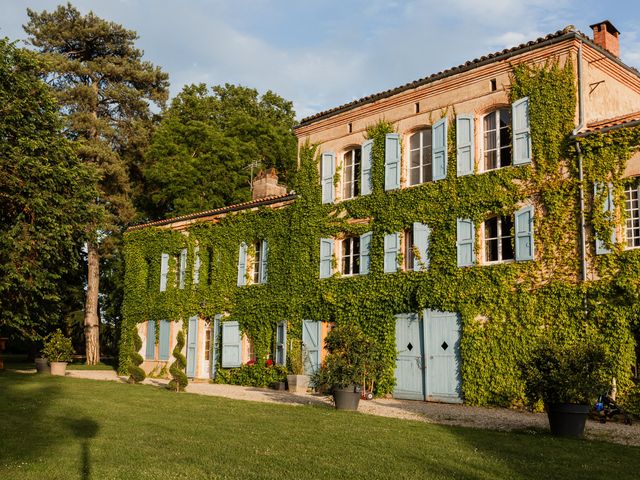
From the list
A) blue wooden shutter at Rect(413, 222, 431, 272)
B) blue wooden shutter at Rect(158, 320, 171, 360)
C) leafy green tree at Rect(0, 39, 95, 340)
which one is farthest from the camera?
blue wooden shutter at Rect(158, 320, 171, 360)

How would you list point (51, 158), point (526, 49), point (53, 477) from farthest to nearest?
point (51, 158)
point (526, 49)
point (53, 477)

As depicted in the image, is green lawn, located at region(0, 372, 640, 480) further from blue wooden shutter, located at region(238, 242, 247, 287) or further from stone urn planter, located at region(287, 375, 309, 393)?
blue wooden shutter, located at region(238, 242, 247, 287)

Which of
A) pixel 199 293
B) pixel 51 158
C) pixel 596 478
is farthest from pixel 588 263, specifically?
pixel 51 158

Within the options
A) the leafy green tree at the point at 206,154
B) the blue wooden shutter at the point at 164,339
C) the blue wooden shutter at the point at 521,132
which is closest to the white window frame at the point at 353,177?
the blue wooden shutter at the point at 521,132

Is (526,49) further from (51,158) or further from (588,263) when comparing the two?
(51,158)

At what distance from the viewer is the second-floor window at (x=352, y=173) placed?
20234 mm

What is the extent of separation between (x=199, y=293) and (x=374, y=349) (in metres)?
11.4

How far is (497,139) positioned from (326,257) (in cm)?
640

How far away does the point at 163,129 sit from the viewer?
36.5 meters

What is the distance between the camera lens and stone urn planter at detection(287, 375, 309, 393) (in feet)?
63.4

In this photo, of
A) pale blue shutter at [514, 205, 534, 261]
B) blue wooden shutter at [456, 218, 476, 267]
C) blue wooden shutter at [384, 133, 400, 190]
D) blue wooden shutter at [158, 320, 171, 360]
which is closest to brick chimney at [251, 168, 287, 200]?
blue wooden shutter at [158, 320, 171, 360]

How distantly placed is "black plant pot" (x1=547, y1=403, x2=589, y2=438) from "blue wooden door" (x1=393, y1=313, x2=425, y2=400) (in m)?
6.73

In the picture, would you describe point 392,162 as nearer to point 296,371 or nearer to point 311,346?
point 311,346

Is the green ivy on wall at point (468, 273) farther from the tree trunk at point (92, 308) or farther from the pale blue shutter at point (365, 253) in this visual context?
the tree trunk at point (92, 308)
